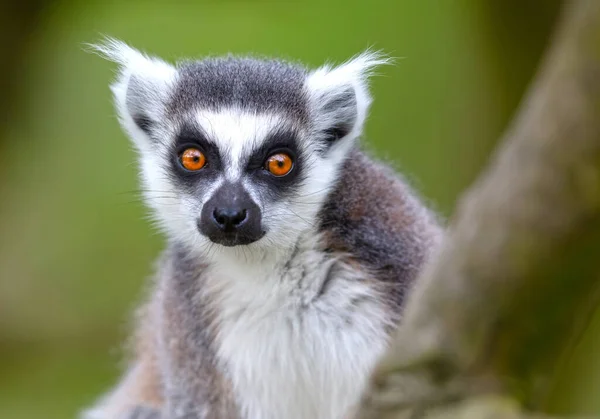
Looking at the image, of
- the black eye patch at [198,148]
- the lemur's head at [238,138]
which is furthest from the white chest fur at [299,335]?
the black eye patch at [198,148]

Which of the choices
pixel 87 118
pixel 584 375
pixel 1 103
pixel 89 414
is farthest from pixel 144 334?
pixel 87 118

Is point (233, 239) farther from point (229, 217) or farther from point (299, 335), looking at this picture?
point (299, 335)

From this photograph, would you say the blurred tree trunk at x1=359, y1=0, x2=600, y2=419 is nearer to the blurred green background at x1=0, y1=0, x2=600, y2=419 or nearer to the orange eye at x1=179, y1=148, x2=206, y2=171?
the orange eye at x1=179, y1=148, x2=206, y2=171

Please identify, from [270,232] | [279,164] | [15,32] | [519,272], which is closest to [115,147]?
[15,32]

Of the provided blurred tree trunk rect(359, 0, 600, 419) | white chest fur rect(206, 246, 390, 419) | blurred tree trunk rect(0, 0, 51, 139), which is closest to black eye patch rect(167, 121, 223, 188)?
white chest fur rect(206, 246, 390, 419)

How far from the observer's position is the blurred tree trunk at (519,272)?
1.64m

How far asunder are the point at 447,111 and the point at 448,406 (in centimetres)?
547

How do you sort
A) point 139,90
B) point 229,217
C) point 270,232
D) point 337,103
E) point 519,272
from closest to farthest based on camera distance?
point 519,272, point 229,217, point 270,232, point 337,103, point 139,90

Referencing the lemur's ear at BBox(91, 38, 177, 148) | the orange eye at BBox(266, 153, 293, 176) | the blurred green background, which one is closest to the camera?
the orange eye at BBox(266, 153, 293, 176)

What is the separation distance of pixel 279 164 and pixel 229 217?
42 centimetres

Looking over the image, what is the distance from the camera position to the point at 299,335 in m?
3.62

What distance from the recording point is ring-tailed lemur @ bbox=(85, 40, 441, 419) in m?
3.58

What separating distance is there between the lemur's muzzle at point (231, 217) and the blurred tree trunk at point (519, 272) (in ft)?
4.97

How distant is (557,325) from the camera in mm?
1815
